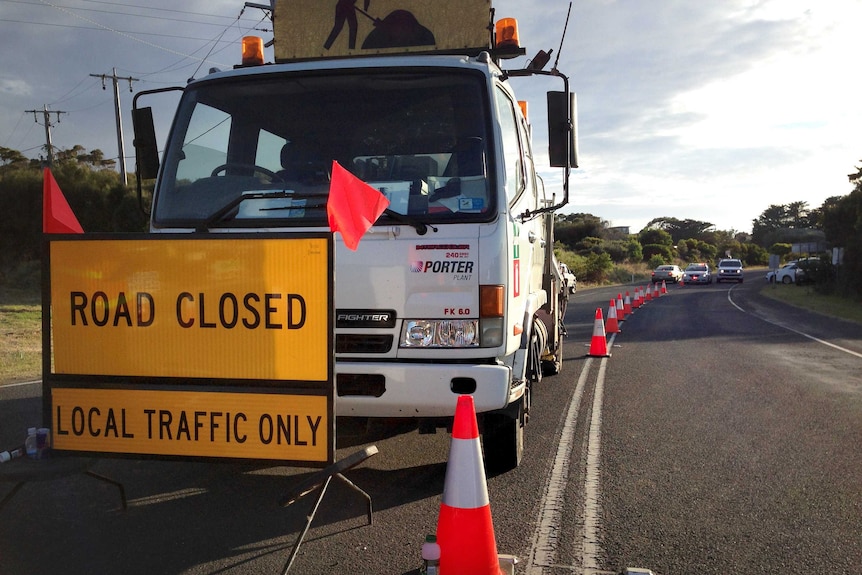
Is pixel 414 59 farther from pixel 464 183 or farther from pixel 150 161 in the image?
pixel 150 161

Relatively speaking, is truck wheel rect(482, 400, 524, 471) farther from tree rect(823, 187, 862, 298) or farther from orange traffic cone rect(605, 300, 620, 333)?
tree rect(823, 187, 862, 298)

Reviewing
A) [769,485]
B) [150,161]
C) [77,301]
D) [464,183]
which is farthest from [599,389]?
[77,301]

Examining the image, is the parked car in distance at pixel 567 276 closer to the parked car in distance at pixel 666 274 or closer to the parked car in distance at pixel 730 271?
the parked car in distance at pixel 666 274

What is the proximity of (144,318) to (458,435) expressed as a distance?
1658 mm

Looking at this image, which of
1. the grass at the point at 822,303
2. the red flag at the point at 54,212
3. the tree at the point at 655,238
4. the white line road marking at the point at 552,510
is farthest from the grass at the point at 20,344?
the tree at the point at 655,238

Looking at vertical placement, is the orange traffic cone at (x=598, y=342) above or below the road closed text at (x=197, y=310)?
below

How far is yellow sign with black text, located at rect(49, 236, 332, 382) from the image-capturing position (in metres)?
3.49

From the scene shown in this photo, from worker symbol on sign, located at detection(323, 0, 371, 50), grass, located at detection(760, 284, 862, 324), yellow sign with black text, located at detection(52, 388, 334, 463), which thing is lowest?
grass, located at detection(760, 284, 862, 324)

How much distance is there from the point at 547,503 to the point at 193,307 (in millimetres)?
2379

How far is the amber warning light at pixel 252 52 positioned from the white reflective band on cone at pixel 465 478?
356 centimetres

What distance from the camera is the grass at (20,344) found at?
9.30m

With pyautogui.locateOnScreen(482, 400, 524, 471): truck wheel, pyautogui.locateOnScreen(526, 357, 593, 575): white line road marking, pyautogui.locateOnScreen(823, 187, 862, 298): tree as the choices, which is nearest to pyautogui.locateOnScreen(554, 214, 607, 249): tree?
pyautogui.locateOnScreen(823, 187, 862, 298): tree

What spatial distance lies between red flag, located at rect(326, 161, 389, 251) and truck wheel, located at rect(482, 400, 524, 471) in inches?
67.6

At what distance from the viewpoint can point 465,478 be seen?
11.2 feet
